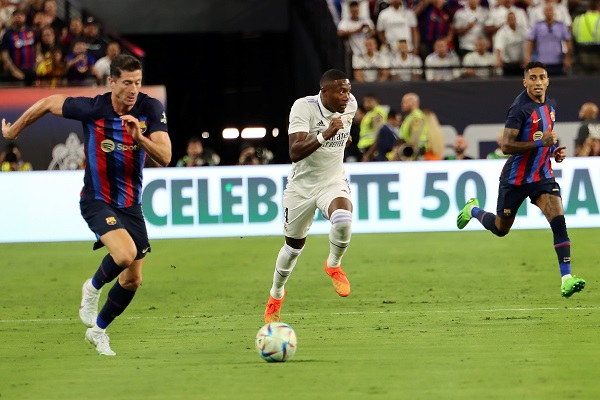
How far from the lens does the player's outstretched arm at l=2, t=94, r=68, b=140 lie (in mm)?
8734

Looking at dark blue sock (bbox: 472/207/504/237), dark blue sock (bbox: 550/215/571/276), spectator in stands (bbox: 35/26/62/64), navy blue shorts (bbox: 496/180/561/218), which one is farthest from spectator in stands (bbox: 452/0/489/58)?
dark blue sock (bbox: 550/215/571/276)

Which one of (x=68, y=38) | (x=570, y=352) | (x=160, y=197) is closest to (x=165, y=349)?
(x=570, y=352)

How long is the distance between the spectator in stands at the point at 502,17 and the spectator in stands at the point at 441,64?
92 cm

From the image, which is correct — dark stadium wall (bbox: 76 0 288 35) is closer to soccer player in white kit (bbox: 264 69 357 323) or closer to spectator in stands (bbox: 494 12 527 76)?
spectator in stands (bbox: 494 12 527 76)

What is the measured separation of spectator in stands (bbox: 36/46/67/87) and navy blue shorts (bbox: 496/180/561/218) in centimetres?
1255

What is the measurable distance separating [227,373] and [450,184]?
11792 mm

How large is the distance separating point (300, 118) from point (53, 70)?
13.6 metres

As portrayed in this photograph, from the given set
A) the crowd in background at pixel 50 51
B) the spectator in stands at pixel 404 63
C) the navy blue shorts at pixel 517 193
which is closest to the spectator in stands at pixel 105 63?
the crowd in background at pixel 50 51

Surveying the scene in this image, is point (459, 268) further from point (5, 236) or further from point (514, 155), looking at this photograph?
point (5, 236)

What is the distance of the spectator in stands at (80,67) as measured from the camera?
22391mm

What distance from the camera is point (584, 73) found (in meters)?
23.0

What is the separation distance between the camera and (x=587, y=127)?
20625 mm

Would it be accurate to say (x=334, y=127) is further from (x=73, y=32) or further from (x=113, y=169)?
(x=73, y=32)

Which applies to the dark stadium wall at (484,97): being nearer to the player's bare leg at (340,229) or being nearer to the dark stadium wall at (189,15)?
the dark stadium wall at (189,15)
